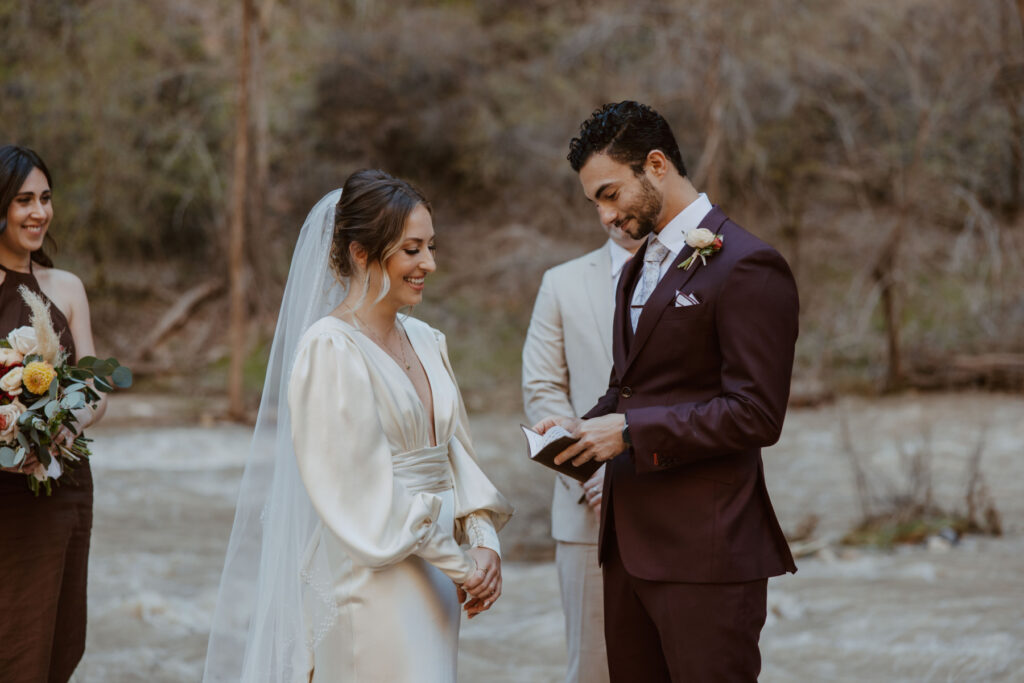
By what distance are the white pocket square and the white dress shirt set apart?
132 millimetres

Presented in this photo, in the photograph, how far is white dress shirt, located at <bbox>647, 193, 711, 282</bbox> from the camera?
105 inches

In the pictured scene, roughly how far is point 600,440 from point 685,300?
391 mm

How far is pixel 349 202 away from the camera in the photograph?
269 cm

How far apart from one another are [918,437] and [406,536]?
988cm

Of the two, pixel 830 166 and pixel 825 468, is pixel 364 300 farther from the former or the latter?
pixel 830 166

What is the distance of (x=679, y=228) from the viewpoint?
2.68 m

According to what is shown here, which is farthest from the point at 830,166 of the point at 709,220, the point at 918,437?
the point at 709,220

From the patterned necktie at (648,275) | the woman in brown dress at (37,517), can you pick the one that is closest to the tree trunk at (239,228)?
the woman in brown dress at (37,517)

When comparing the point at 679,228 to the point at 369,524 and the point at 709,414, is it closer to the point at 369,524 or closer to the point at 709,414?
the point at 709,414

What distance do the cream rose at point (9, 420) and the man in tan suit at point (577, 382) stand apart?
1671 millimetres

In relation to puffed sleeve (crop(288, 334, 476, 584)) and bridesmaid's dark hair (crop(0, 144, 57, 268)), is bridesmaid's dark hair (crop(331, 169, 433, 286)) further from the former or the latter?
bridesmaid's dark hair (crop(0, 144, 57, 268))

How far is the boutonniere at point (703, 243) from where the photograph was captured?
2.54 metres

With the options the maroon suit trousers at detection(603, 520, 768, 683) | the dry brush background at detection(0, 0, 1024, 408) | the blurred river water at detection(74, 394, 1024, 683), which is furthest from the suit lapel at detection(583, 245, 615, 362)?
the dry brush background at detection(0, 0, 1024, 408)

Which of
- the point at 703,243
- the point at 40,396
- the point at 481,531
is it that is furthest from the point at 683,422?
the point at 40,396
